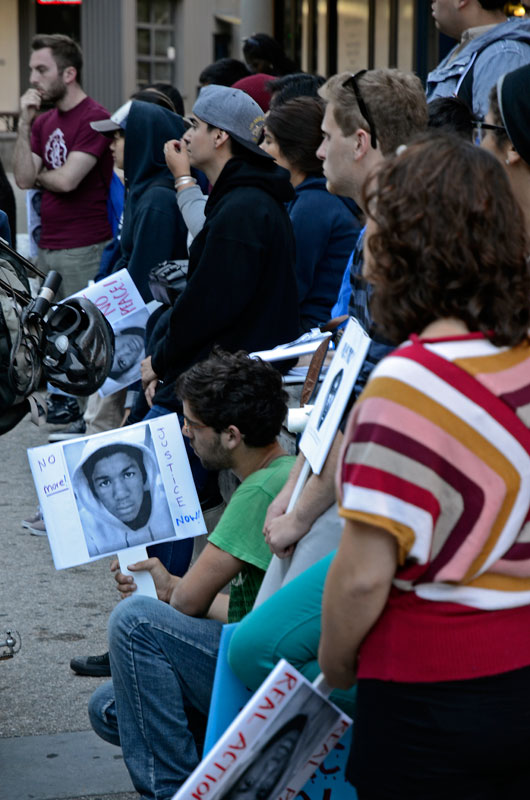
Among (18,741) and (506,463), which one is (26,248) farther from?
(506,463)

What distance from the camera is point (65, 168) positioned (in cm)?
730

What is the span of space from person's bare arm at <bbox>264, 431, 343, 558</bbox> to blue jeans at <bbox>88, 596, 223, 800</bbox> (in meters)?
0.52

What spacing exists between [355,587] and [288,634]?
19.7 inches

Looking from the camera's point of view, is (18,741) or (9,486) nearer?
(18,741)

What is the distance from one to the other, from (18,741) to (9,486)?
3.14 meters

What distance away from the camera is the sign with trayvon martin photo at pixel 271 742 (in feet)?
6.53

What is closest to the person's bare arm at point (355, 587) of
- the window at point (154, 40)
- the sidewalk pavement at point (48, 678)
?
the sidewalk pavement at point (48, 678)

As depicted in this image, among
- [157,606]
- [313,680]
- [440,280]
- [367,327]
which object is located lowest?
[157,606]

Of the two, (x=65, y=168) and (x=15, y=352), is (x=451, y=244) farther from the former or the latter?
(x=65, y=168)

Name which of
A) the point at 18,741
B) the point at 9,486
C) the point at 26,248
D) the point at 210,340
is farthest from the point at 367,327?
the point at 26,248

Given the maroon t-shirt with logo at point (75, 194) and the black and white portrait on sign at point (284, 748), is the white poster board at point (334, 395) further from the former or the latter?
the maroon t-shirt with logo at point (75, 194)

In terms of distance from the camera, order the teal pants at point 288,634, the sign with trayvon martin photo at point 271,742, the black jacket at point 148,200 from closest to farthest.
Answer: the sign with trayvon martin photo at point 271,742, the teal pants at point 288,634, the black jacket at point 148,200

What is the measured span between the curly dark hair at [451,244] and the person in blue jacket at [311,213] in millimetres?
2851

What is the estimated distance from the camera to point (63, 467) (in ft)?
10.8
